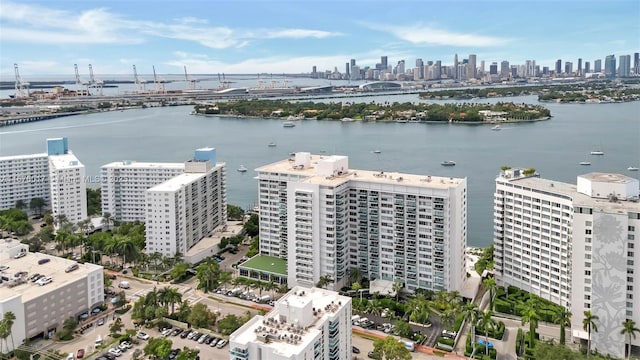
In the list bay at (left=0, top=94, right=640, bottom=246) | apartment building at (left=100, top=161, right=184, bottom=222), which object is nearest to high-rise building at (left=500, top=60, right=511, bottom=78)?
bay at (left=0, top=94, right=640, bottom=246)

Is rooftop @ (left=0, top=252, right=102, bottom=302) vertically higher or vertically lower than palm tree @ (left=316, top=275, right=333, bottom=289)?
higher

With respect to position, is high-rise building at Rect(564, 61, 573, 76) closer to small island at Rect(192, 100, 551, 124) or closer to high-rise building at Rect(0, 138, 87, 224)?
small island at Rect(192, 100, 551, 124)

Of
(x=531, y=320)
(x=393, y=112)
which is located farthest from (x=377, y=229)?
(x=393, y=112)

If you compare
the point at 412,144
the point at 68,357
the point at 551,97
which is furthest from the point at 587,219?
the point at 551,97

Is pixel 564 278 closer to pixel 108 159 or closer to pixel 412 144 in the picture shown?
pixel 412 144

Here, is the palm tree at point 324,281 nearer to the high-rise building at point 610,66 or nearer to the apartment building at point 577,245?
the apartment building at point 577,245

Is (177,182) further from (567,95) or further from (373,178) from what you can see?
(567,95)

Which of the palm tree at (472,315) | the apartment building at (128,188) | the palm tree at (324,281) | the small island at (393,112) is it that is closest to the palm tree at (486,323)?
the palm tree at (472,315)
